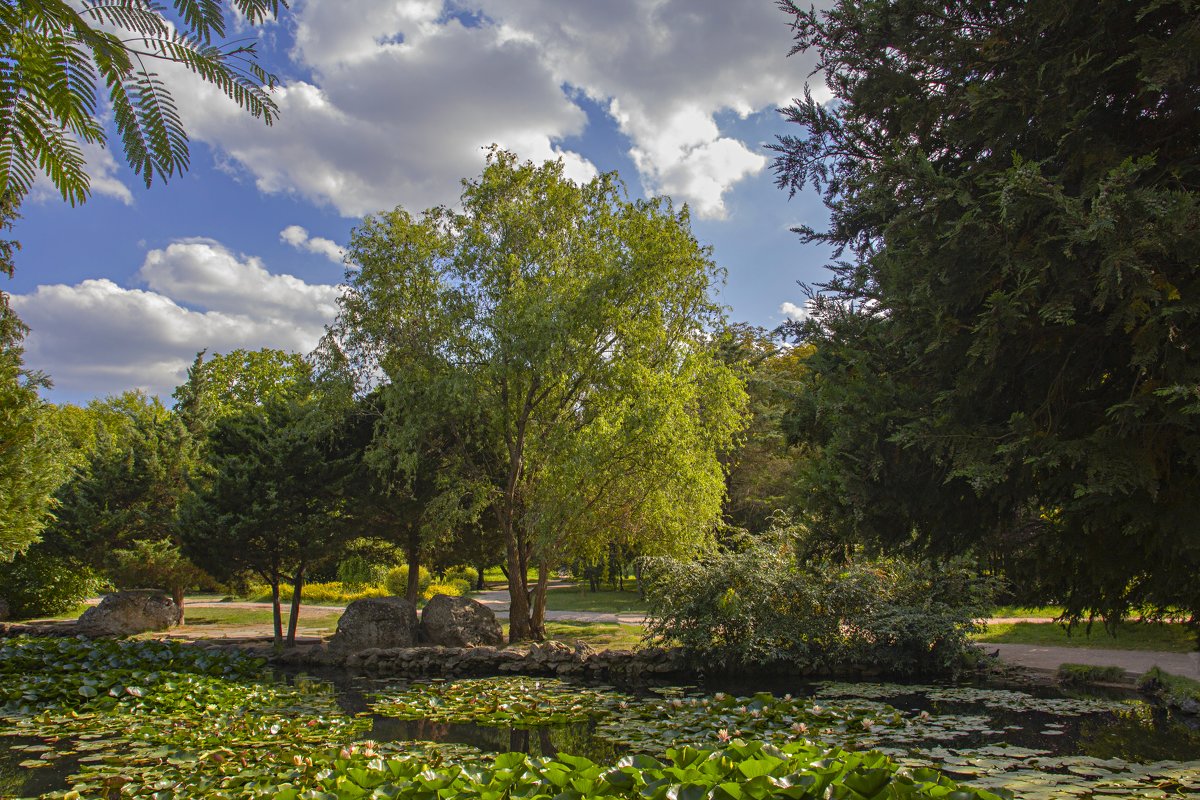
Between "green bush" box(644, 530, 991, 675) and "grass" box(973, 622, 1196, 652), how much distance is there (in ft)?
7.55

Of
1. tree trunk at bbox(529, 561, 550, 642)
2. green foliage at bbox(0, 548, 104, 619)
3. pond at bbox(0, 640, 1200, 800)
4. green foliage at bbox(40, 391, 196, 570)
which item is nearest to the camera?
pond at bbox(0, 640, 1200, 800)

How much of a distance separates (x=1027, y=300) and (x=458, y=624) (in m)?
13.0

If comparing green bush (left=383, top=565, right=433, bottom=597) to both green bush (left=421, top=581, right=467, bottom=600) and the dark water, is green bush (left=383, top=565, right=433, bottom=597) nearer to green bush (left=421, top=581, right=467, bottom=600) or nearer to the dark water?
green bush (left=421, top=581, right=467, bottom=600)

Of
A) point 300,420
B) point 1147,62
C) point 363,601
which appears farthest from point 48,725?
point 1147,62

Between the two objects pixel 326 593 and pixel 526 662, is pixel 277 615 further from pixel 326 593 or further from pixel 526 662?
pixel 326 593

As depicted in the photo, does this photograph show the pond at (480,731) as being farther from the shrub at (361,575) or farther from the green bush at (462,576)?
the green bush at (462,576)

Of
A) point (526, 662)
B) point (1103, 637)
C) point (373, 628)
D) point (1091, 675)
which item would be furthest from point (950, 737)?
point (373, 628)

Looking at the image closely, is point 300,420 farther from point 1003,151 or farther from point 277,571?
point 1003,151

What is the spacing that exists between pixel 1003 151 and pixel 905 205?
0.79m

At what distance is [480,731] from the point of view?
830 centimetres

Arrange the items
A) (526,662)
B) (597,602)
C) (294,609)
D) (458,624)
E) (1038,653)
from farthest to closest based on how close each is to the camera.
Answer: (597,602)
(294,609)
(458,624)
(1038,653)
(526,662)

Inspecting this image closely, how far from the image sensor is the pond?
15.6 feet

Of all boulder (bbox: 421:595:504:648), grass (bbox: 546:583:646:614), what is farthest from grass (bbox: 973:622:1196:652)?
grass (bbox: 546:583:646:614)

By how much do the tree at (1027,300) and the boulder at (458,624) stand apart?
10.4 metres
